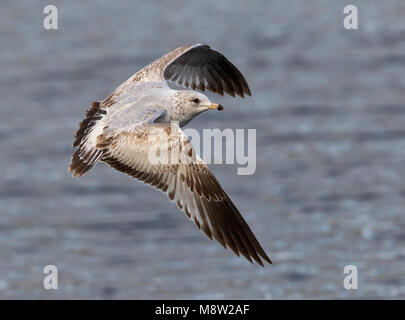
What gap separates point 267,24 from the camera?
29766 millimetres

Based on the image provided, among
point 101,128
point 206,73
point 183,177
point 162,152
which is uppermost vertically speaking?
point 206,73

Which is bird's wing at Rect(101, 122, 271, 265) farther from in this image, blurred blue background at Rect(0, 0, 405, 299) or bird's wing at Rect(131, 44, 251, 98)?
blurred blue background at Rect(0, 0, 405, 299)

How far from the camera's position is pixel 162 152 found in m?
9.90

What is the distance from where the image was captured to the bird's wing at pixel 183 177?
32.3ft

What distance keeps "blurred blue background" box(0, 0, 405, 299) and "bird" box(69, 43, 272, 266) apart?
21.8 feet

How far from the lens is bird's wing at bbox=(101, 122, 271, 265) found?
9.86 meters

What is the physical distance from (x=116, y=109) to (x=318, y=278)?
768 cm

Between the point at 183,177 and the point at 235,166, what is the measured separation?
12.2 metres

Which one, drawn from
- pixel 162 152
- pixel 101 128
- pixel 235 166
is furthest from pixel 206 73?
pixel 235 166

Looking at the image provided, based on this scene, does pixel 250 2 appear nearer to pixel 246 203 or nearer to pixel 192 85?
pixel 246 203

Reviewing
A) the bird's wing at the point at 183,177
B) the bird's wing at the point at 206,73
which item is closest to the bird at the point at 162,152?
the bird's wing at the point at 183,177

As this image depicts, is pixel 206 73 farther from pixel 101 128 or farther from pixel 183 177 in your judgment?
pixel 183 177

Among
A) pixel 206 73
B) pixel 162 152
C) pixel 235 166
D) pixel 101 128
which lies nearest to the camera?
pixel 162 152

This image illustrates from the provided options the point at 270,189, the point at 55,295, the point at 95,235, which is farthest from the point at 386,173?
the point at 55,295
